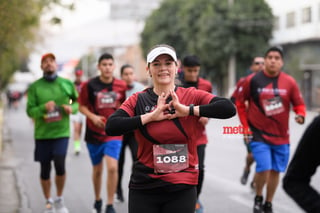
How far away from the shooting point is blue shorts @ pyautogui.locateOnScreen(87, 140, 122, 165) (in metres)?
7.42

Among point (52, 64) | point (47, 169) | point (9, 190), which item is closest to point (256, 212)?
point (47, 169)

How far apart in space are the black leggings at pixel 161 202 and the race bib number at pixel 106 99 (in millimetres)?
3593

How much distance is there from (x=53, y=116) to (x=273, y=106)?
2.88 meters

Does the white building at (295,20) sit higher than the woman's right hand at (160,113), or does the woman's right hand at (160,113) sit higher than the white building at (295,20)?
the white building at (295,20)

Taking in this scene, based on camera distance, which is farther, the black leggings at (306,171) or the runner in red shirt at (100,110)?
the runner in red shirt at (100,110)

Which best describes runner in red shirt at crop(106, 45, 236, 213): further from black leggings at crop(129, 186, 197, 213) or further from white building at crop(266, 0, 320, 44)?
white building at crop(266, 0, 320, 44)

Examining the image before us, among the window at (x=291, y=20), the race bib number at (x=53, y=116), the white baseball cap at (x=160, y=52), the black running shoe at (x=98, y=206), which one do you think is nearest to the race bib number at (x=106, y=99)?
the race bib number at (x=53, y=116)

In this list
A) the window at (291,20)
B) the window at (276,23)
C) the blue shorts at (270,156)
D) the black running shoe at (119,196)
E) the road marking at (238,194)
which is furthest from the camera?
the window at (276,23)

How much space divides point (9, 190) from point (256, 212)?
175 inches

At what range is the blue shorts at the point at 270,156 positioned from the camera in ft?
23.0

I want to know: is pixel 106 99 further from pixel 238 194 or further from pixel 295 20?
pixel 295 20

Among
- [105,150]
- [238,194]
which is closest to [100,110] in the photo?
[105,150]

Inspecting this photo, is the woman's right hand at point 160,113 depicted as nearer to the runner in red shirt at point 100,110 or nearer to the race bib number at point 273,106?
the race bib number at point 273,106

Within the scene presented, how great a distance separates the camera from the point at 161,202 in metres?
3.94
